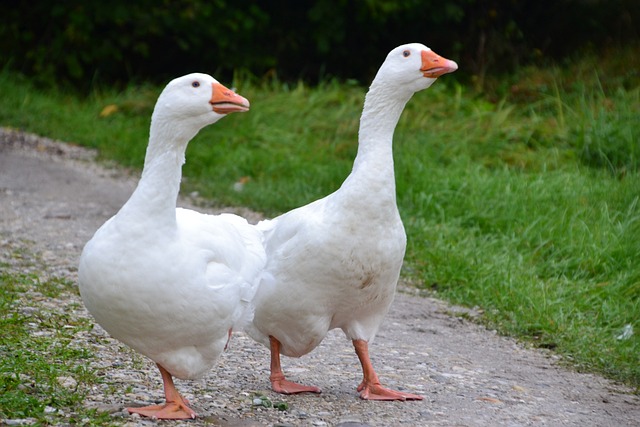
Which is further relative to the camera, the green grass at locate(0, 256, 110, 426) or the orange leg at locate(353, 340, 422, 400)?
the orange leg at locate(353, 340, 422, 400)

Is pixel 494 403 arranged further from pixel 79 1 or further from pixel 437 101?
pixel 79 1

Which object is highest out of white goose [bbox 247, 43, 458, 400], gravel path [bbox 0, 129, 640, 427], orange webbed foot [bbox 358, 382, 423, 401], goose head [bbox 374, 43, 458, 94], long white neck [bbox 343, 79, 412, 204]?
goose head [bbox 374, 43, 458, 94]

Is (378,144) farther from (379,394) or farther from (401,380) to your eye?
(401,380)

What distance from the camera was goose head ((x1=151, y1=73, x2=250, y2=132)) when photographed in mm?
4141

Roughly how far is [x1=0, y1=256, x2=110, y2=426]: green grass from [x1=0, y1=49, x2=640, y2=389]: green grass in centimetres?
301

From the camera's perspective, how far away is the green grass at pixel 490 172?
712 cm

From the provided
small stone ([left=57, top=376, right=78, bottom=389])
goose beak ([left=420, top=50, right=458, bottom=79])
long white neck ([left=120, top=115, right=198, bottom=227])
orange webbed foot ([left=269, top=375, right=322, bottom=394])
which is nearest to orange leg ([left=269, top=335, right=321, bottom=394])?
orange webbed foot ([left=269, top=375, right=322, bottom=394])

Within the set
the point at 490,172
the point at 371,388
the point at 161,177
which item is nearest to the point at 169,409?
the point at 161,177

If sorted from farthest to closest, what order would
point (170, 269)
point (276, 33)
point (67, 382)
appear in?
point (276, 33), point (67, 382), point (170, 269)

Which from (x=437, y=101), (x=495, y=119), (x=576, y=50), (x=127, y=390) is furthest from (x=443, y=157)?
(x=127, y=390)

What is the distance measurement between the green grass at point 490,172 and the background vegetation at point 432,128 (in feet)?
0.08

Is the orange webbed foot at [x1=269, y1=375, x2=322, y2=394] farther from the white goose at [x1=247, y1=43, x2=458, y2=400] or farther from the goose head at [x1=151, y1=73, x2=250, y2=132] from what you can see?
the goose head at [x1=151, y1=73, x2=250, y2=132]

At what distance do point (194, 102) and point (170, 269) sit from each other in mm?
730

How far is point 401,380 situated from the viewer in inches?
213
